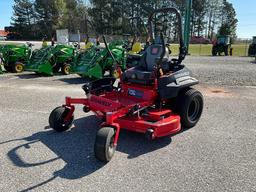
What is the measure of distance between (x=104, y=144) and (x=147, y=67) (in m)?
2.22

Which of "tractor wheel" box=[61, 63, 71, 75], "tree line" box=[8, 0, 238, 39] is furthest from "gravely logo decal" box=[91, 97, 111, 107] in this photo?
"tree line" box=[8, 0, 238, 39]

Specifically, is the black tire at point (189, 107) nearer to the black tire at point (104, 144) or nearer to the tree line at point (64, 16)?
the black tire at point (104, 144)

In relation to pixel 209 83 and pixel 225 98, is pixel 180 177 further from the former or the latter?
pixel 209 83

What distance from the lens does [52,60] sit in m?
11.8

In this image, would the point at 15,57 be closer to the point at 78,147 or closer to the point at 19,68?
the point at 19,68

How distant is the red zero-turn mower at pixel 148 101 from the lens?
4.27 meters

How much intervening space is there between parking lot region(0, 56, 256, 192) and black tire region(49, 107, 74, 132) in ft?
0.45

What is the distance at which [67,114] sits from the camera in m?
4.93

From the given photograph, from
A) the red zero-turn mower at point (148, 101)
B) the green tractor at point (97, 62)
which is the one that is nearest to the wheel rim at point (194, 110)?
the red zero-turn mower at point (148, 101)

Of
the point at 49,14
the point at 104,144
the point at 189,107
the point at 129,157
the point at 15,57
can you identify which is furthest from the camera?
the point at 49,14

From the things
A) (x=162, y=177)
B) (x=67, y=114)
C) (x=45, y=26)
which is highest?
(x=45, y=26)

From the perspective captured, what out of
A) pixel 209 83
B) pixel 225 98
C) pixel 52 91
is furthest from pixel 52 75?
pixel 225 98

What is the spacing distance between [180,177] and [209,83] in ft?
23.5

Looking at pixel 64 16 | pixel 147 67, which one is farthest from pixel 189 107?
pixel 64 16
